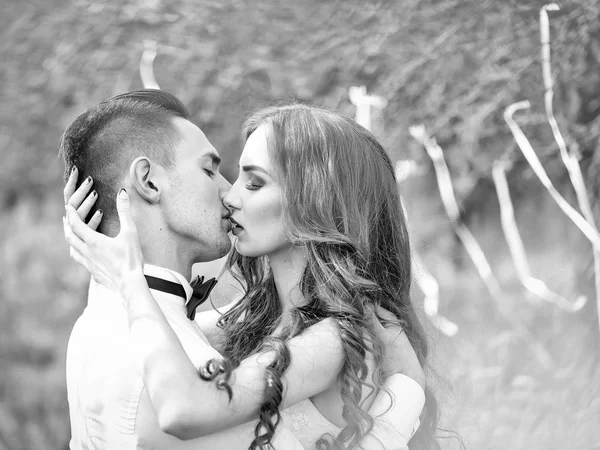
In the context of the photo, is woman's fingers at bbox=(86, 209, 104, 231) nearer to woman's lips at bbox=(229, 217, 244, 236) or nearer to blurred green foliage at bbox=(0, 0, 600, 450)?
woman's lips at bbox=(229, 217, 244, 236)

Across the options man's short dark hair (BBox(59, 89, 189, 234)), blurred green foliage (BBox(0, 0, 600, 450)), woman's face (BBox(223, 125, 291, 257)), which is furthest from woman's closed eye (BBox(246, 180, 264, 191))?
blurred green foliage (BBox(0, 0, 600, 450))

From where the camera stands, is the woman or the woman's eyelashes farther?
the woman's eyelashes

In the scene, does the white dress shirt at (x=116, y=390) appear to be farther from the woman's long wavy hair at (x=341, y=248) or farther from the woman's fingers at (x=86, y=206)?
the woman's fingers at (x=86, y=206)

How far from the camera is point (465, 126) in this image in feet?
12.0

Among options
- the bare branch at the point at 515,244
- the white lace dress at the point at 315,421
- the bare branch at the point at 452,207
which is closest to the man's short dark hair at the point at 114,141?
the white lace dress at the point at 315,421

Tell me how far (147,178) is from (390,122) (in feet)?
5.91

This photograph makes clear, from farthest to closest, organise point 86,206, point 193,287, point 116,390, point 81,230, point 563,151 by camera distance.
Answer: point 563,151
point 193,287
point 86,206
point 81,230
point 116,390

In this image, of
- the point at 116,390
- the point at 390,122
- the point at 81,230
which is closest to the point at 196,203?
the point at 81,230

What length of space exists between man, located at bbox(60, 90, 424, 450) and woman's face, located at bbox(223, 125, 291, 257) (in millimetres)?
90

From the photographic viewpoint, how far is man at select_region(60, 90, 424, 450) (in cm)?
182

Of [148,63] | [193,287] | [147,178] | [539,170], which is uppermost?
[147,178]

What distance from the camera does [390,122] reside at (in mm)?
3689

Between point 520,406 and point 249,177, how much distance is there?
1944 mm

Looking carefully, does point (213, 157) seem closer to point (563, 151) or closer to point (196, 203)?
point (196, 203)
